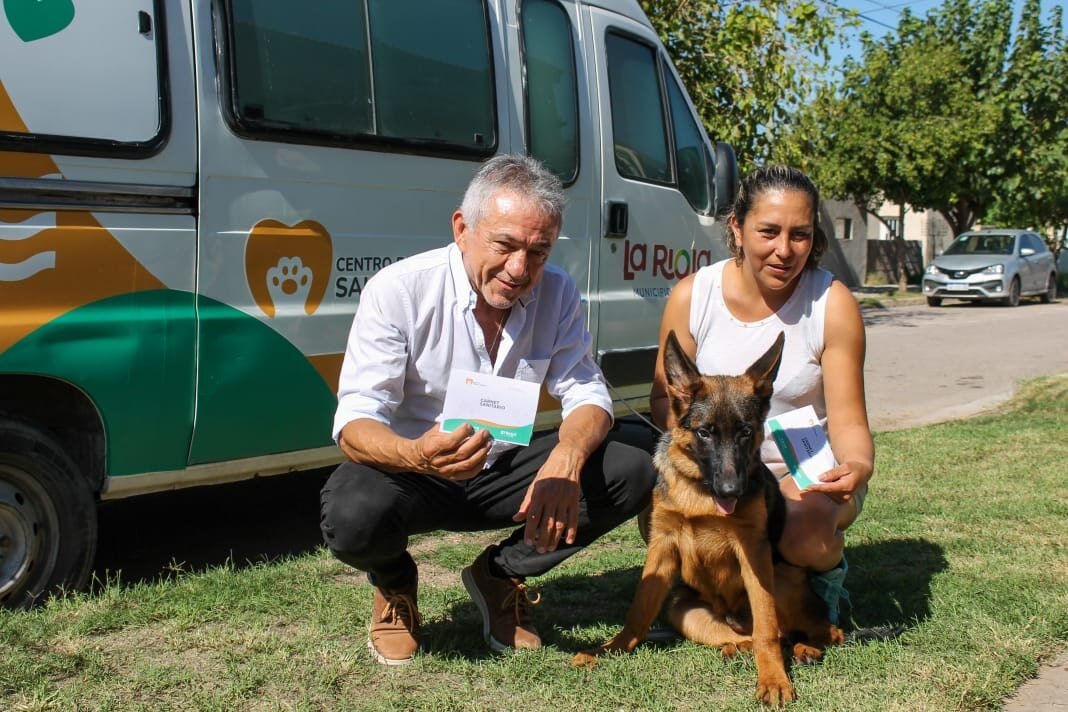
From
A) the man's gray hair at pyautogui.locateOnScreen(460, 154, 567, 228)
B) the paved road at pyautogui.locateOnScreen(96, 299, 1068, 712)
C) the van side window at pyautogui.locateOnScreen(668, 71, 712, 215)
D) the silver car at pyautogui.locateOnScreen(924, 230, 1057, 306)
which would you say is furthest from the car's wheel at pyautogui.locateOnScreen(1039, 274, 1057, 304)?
the man's gray hair at pyautogui.locateOnScreen(460, 154, 567, 228)

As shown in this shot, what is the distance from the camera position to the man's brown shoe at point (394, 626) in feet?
11.1

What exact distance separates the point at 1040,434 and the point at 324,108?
581 centimetres

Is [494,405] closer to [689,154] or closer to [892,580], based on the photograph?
[892,580]

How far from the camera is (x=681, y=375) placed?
11.1 feet

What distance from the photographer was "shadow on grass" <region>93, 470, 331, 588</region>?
466 centimetres

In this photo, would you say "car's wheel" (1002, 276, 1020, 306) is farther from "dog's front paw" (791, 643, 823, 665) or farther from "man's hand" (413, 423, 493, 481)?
"man's hand" (413, 423, 493, 481)

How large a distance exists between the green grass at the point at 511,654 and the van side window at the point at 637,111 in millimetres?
2324

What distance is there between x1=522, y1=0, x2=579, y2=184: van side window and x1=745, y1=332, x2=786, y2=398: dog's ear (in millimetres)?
2371

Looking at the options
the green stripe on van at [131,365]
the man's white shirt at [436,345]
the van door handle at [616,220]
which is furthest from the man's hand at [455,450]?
the van door handle at [616,220]

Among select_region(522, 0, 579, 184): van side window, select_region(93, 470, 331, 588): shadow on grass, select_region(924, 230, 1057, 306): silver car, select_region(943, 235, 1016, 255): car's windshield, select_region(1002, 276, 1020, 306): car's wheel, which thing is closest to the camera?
select_region(93, 470, 331, 588): shadow on grass

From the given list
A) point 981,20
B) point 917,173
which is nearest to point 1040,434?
point 917,173

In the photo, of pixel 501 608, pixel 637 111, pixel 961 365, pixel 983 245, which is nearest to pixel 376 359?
pixel 501 608

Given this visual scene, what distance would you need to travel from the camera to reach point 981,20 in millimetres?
29422

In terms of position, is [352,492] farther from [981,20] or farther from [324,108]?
[981,20]
